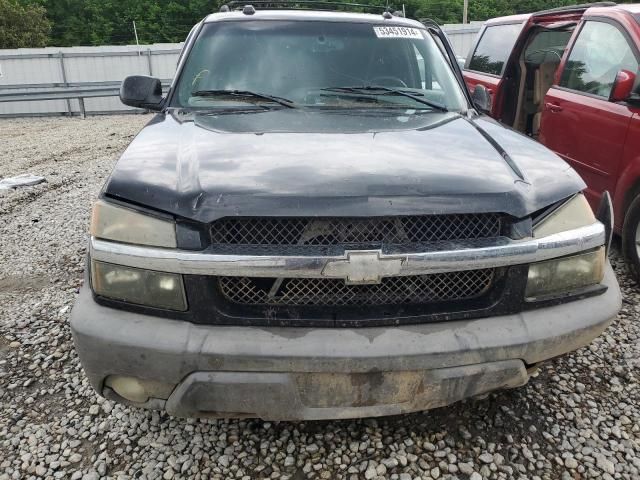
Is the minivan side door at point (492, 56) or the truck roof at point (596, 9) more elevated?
the truck roof at point (596, 9)

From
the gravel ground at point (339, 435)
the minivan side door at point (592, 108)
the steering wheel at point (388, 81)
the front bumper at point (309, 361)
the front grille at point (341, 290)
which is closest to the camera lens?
the front bumper at point (309, 361)

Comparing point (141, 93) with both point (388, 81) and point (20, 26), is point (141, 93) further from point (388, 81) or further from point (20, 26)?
point (20, 26)

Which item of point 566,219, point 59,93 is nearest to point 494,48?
point 566,219

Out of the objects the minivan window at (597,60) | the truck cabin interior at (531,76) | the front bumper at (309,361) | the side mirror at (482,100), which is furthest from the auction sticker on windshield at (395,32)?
the truck cabin interior at (531,76)

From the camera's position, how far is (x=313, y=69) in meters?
3.15

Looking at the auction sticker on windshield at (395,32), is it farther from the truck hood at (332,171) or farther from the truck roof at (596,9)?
the truck roof at (596,9)

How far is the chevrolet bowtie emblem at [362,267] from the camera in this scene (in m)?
1.81

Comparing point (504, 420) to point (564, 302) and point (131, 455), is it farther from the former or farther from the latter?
point (131, 455)

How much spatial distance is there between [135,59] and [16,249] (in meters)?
14.7

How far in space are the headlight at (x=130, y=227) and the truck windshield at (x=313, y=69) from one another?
1.18 metres

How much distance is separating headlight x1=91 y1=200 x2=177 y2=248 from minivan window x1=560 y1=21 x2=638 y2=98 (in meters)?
3.66

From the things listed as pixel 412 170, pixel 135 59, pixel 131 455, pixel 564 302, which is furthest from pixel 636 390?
pixel 135 59

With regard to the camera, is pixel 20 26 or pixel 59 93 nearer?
pixel 59 93

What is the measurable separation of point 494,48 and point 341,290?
18.5ft
